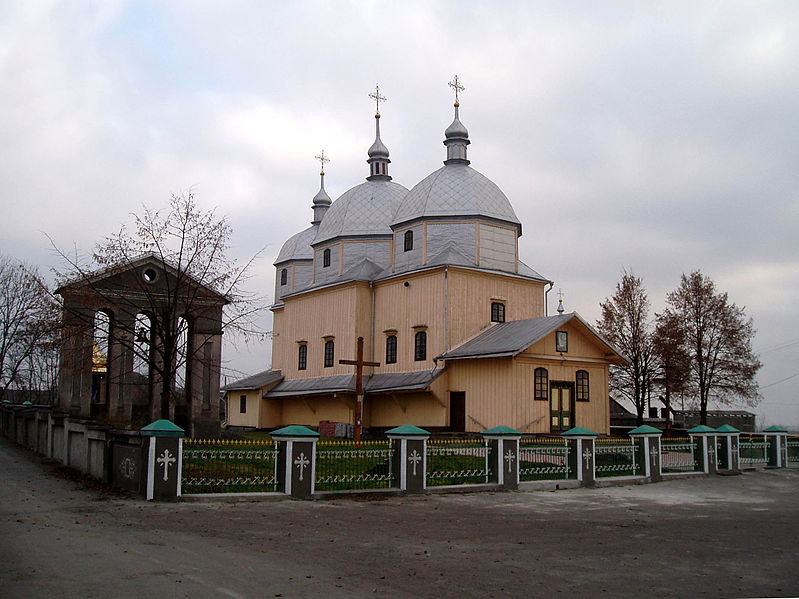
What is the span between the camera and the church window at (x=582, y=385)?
90.3 ft

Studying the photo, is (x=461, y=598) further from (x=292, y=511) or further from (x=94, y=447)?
(x=94, y=447)

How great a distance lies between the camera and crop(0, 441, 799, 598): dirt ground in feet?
25.2

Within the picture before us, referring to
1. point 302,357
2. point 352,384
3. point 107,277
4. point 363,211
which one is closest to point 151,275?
point 107,277

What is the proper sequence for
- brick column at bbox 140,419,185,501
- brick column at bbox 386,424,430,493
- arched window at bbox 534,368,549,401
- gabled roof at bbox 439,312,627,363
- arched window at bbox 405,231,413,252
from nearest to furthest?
brick column at bbox 140,419,185,501, brick column at bbox 386,424,430,493, gabled roof at bbox 439,312,627,363, arched window at bbox 534,368,549,401, arched window at bbox 405,231,413,252

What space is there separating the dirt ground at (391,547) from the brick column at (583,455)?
251 centimetres

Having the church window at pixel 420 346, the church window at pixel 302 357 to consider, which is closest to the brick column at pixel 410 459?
the church window at pixel 420 346

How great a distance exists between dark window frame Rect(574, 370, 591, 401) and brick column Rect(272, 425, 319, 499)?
15049 mm

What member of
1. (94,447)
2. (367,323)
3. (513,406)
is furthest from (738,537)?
(367,323)

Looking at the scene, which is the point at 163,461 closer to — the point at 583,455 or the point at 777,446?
the point at 583,455

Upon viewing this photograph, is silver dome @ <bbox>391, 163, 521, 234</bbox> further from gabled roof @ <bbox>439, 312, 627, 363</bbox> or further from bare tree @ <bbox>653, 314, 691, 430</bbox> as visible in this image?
bare tree @ <bbox>653, 314, 691, 430</bbox>

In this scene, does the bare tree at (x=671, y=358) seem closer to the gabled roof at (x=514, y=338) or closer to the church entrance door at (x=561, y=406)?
the gabled roof at (x=514, y=338)

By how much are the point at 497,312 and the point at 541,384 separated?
14.8ft

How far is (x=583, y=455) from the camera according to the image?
18219 millimetres

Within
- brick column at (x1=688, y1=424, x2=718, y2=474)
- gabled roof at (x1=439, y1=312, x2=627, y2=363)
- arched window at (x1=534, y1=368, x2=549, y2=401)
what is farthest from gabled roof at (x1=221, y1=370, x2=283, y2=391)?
brick column at (x1=688, y1=424, x2=718, y2=474)
